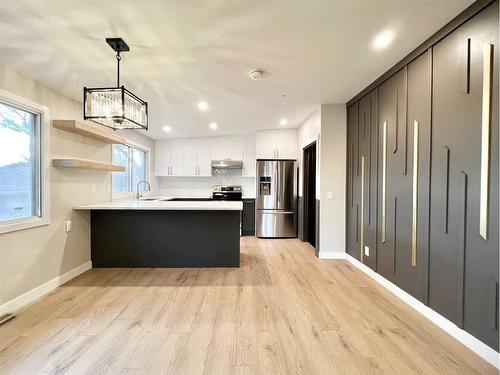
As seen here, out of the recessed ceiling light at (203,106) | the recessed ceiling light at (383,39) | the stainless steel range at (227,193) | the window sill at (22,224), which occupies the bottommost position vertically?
the window sill at (22,224)

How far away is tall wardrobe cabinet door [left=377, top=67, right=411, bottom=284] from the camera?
2607 mm

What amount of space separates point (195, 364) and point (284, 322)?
33.3 inches

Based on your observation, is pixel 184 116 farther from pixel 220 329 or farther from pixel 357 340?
pixel 357 340

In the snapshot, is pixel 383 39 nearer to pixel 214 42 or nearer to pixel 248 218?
pixel 214 42

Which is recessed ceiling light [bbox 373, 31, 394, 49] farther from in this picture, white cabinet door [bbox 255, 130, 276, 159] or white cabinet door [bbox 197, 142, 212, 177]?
white cabinet door [bbox 197, 142, 212, 177]

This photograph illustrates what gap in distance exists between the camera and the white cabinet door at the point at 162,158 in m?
6.30

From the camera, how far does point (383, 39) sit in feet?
7.20

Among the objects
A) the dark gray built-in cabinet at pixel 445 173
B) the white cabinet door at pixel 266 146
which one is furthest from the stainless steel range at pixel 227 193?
the dark gray built-in cabinet at pixel 445 173

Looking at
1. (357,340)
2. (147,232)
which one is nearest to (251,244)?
(147,232)

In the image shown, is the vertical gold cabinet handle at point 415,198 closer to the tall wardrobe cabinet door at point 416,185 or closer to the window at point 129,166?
the tall wardrobe cabinet door at point 416,185

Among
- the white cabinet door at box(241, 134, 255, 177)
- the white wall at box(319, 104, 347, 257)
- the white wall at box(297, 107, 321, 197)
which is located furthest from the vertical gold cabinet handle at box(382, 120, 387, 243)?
the white cabinet door at box(241, 134, 255, 177)

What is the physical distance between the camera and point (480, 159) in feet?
5.77

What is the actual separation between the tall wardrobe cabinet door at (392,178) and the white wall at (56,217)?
396cm

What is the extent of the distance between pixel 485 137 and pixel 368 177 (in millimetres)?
1633
